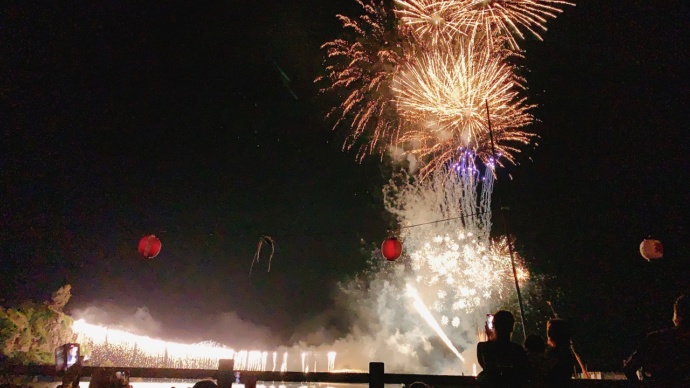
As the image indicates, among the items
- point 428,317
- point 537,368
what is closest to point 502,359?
point 537,368

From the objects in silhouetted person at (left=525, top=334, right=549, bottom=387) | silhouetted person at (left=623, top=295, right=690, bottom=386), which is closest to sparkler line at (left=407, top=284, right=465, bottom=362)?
silhouetted person at (left=623, top=295, right=690, bottom=386)

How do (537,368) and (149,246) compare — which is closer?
(537,368)

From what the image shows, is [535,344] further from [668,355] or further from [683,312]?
[683,312]

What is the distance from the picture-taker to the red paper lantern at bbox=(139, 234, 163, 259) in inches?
418

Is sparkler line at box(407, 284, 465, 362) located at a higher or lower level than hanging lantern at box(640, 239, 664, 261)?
lower

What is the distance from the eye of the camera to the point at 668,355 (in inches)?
130

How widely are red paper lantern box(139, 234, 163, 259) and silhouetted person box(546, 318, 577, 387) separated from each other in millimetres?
9906

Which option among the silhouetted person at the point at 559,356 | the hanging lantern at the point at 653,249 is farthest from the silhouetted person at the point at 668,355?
the hanging lantern at the point at 653,249

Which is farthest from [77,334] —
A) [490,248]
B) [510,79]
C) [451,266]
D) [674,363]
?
[674,363]

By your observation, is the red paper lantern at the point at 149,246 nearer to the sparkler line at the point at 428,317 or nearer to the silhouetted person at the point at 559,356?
the silhouetted person at the point at 559,356

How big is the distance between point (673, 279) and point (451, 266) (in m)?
12.5

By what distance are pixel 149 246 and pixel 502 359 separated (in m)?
9.86

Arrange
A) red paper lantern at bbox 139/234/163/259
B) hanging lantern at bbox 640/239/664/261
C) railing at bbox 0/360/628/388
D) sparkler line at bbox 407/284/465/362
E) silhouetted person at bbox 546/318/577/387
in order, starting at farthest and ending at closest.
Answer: sparkler line at bbox 407/284/465/362, hanging lantern at bbox 640/239/664/261, red paper lantern at bbox 139/234/163/259, railing at bbox 0/360/628/388, silhouetted person at bbox 546/318/577/387

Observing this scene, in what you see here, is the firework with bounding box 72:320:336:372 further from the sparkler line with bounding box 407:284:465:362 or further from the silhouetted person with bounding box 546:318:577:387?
the sparkler line with bounding box 407:284:465:362
